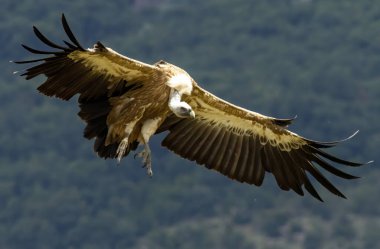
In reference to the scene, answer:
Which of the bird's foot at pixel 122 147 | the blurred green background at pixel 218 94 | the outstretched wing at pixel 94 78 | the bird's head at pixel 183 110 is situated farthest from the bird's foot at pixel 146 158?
Result: the blurred green background at pixel 218 94

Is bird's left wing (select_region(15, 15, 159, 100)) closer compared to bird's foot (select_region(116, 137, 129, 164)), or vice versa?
bird's left wing (select_region(15, 15, 159, 100))

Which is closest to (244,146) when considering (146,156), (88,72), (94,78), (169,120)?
(169,120)

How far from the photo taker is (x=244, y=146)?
2355cm

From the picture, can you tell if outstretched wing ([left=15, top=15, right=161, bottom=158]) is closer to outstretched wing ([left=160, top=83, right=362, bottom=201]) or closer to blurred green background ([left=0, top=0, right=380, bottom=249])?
outstretched wing ([left=160, top=83, right=362, bottom=201])

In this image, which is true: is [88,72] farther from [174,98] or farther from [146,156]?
[146,156]

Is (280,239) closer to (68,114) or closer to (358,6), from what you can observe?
(68,114)

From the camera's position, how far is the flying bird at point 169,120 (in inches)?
841

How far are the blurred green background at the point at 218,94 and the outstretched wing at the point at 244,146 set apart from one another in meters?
44.2

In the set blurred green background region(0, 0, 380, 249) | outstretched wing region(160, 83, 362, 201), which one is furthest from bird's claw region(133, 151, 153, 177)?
blurred green background region(0, 0, 380, 249)

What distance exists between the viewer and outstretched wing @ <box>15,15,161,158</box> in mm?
21125

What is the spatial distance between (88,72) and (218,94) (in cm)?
6070

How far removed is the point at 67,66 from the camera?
842 inches

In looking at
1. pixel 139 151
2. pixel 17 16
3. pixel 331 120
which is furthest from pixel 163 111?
pixel 17 16

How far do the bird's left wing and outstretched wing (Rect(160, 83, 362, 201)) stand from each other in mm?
1515
